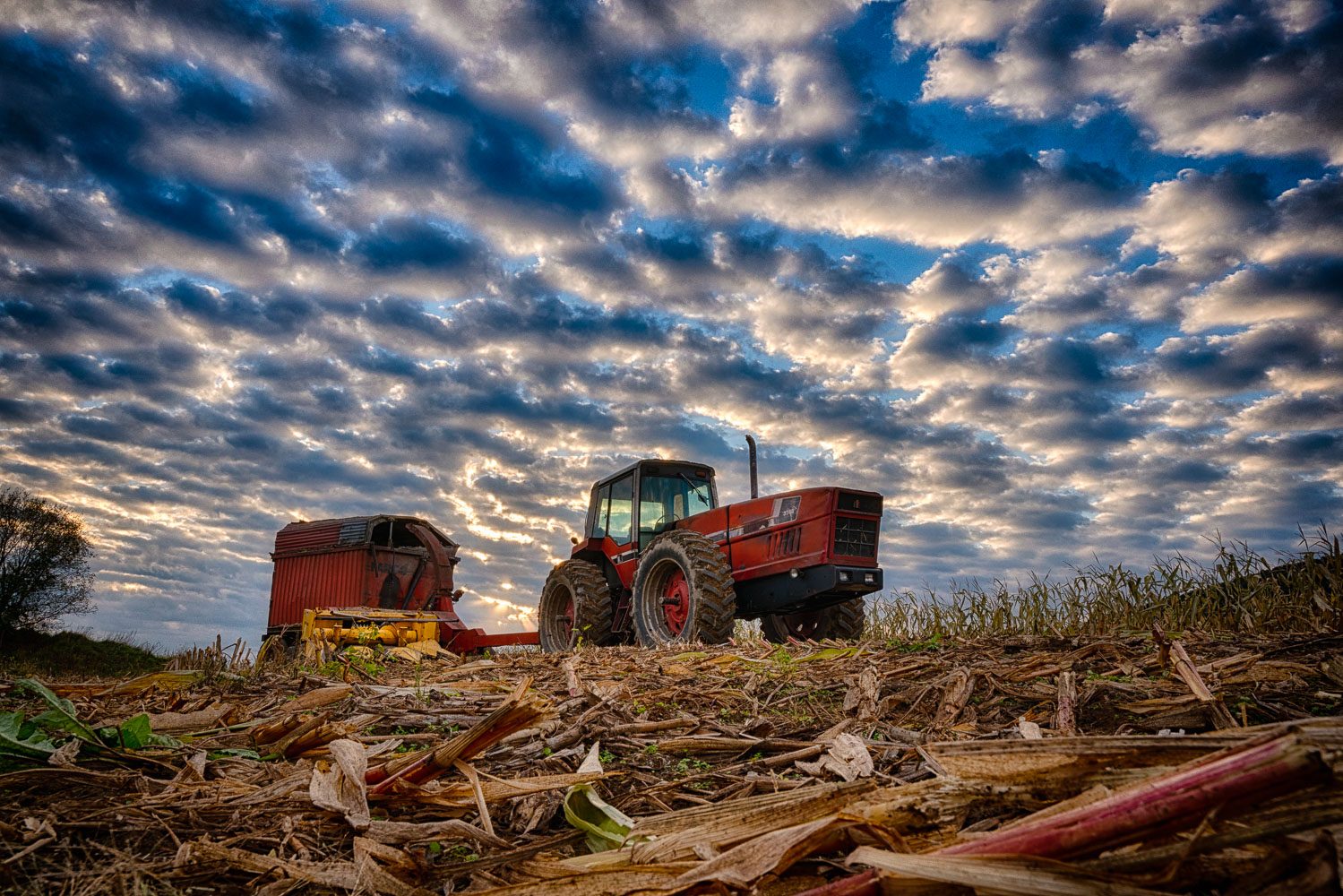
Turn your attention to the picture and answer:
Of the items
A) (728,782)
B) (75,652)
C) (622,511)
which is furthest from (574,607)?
(75,652)

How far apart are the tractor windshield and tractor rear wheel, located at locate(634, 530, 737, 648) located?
3.08 ft

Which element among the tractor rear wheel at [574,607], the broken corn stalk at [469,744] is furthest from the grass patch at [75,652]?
the broken corn stalk at [469,744]

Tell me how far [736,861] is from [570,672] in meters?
3.82

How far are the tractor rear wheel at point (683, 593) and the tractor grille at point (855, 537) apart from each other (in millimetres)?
1528

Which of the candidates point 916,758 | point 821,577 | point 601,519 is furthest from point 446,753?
point 601,519

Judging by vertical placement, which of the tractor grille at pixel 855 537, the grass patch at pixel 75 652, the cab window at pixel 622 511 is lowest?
the grass patch at pixel 75 652

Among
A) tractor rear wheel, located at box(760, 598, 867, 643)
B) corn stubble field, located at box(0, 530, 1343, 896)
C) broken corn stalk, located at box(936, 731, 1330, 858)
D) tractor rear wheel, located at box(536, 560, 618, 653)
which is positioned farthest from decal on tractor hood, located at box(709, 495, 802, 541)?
broken corn stalk, located at box(936, 731, 1330, 858)

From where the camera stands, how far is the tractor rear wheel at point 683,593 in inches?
400

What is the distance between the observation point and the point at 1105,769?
6.06ft

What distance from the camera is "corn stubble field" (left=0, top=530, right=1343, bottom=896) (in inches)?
56.0

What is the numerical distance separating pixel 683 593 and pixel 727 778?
8.03 meters

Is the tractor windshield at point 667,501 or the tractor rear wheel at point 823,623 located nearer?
the tractor rear wheel at point 823,623

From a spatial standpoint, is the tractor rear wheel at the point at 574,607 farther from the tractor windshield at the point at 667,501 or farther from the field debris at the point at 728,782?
the field debris at the point at 728,782

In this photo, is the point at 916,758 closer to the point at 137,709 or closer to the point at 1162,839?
the point at 1162,839
